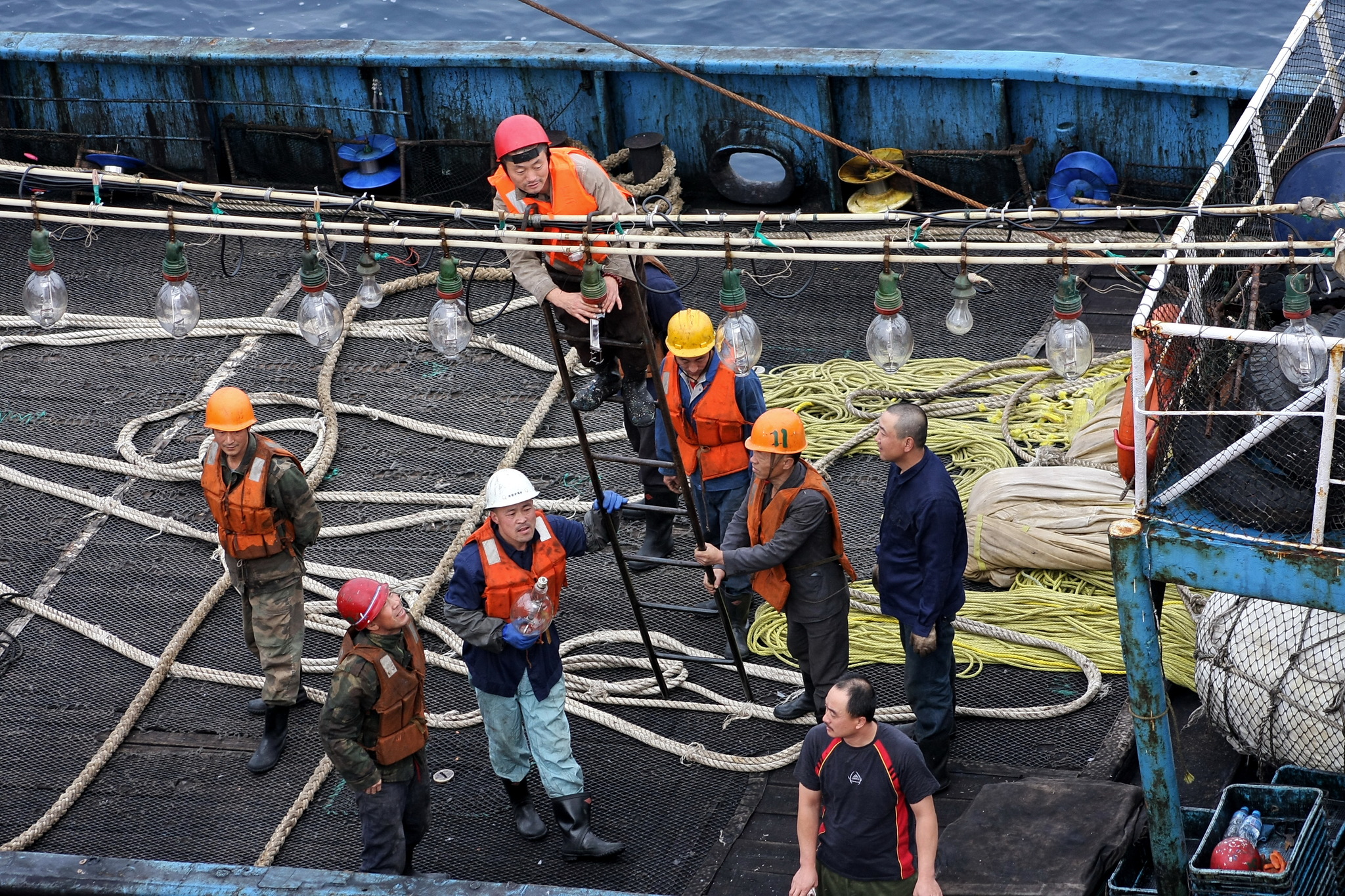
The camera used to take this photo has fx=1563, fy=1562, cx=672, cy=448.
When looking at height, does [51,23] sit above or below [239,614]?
above

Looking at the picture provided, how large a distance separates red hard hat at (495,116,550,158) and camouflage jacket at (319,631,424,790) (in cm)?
193

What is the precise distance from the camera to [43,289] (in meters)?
6.21

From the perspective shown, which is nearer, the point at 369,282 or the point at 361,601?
the point at 361,601

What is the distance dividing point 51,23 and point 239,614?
57.8 feet

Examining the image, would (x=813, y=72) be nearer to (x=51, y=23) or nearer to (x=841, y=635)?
(x=841, y=635)

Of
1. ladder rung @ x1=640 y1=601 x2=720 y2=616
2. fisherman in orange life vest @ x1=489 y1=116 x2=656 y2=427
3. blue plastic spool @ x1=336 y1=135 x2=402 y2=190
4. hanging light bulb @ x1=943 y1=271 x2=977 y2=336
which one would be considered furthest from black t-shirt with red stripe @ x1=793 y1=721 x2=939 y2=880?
blue plastic spool @ x1=336 y1=135 x2=402 y2=190

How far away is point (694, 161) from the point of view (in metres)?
10.9

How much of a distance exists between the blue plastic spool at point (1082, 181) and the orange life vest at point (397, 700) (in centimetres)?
548

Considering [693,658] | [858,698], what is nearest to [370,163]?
[693,658]

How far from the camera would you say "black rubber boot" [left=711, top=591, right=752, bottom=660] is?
289 inches

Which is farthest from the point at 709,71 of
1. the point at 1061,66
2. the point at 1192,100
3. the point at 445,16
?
the point at 445,16

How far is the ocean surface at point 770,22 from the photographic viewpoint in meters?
20.2

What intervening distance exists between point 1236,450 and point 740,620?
3.05m

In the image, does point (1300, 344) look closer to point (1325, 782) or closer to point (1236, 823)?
point (1236, 823)
